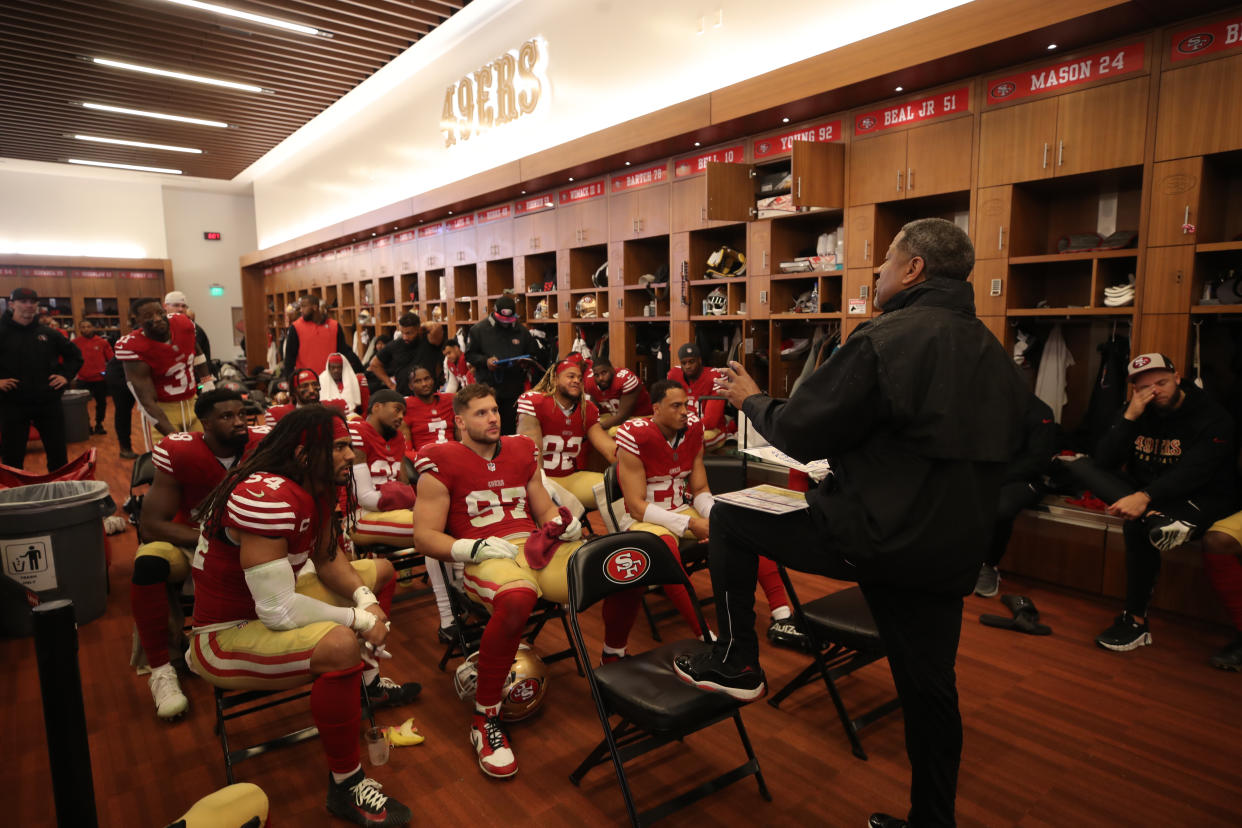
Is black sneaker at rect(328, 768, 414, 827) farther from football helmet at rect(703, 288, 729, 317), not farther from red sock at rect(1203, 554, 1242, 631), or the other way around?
football helmet at rect(703, 288, 729, 317)

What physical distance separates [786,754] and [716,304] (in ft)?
14.5

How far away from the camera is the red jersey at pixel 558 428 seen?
13.5ft

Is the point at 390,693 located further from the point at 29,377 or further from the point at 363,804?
the point at 29,377

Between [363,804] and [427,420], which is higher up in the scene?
[427,420]

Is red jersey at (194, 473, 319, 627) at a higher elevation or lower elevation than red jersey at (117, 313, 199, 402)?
lower

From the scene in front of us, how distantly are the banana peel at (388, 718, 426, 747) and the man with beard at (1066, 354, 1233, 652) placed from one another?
3.07 m

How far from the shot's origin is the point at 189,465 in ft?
9.06

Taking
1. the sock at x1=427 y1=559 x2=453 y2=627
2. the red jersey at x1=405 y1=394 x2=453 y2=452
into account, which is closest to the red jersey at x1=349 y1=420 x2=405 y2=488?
the red jersey at x1=405 y1=394 x2=453 y2=452

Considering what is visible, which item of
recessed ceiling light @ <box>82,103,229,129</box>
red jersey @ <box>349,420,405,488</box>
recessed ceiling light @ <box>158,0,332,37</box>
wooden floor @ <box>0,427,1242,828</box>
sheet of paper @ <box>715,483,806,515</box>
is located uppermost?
recessed ceiling light @ <box>82,103,229,129</box>

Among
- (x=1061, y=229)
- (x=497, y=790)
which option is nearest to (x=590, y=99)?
(x=1061, y=229)

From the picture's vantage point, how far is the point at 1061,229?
468cm

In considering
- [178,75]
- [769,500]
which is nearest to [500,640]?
[769,500]

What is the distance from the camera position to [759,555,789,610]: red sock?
3.26 meters

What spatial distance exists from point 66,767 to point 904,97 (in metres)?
5.32
